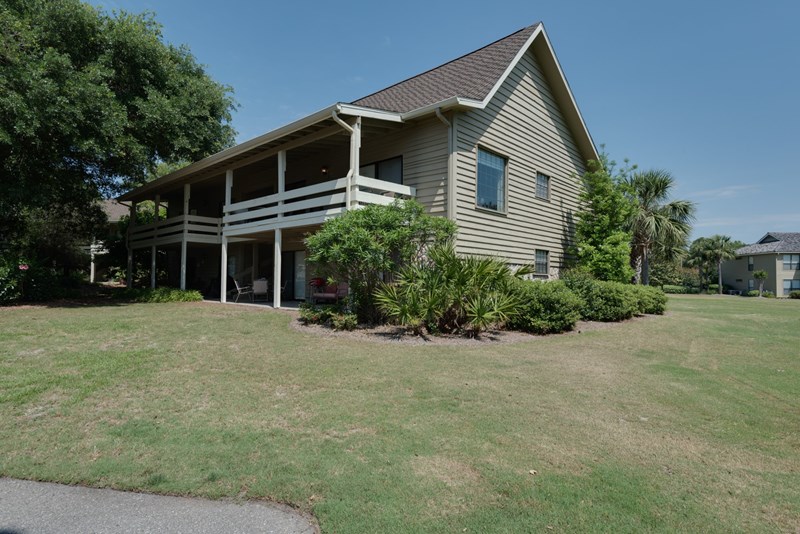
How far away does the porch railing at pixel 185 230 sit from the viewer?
16438mm

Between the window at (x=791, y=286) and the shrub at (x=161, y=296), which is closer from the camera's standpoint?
the shrub at (x=161, y=296)

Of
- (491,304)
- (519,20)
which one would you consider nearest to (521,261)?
(491,304)

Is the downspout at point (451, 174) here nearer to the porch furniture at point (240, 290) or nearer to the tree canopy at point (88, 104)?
the porch furniture at point (240, 290)

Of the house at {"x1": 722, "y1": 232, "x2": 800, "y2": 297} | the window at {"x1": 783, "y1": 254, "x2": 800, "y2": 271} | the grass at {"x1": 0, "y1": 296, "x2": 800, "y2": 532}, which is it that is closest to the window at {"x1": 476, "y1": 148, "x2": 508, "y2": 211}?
the grass at {"x1": 0, "y1": 296, "x2": 800, "y2": 532}

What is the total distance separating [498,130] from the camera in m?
12.9

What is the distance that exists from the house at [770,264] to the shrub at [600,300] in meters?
47.2

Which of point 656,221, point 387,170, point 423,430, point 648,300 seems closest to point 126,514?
point 423,430

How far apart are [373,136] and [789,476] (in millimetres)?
11859

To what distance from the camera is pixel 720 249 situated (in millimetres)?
49062

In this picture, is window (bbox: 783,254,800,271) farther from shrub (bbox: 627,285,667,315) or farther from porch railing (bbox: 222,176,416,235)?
porch railing (bbox: 222,176,416,235)

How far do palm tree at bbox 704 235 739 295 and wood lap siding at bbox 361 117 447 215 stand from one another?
5162 centimetres

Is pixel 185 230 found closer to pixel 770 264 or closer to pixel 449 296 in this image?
pixel 449 296

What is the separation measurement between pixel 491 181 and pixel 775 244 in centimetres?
5437

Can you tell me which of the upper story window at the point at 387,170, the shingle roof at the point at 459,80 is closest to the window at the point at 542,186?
the shingle roof at the point at 459,80
